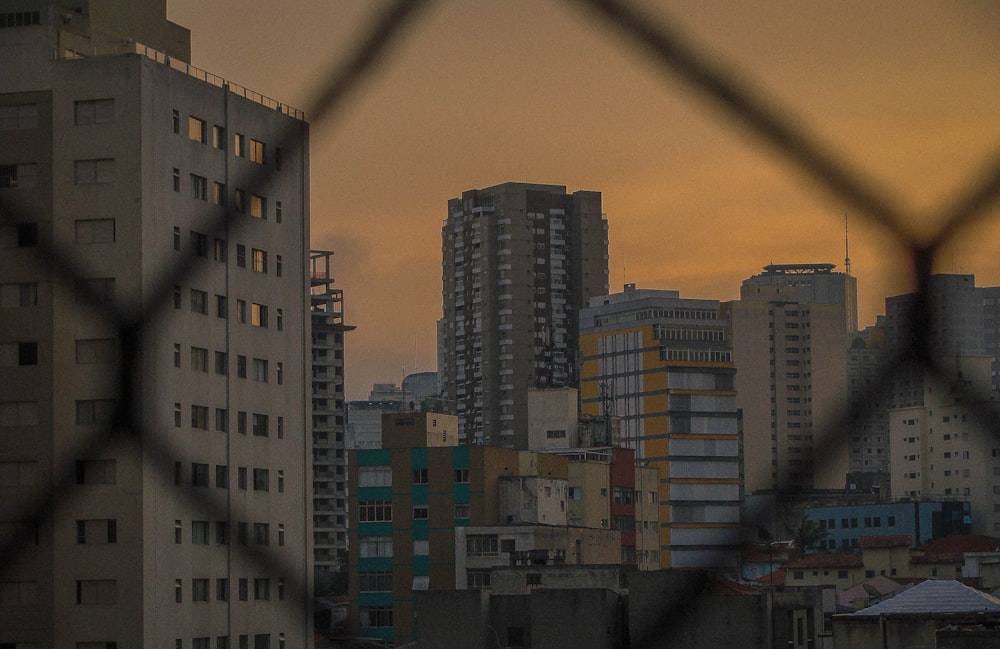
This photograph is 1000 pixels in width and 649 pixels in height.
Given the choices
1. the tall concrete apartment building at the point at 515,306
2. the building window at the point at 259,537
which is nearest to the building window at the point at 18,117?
the building window at the point at 259,537

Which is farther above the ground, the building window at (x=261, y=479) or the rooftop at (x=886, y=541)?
the building window at (x=261, y=479)

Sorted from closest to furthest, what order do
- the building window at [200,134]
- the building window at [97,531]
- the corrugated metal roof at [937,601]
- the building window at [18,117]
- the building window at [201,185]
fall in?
the building window at [201,185] < the building window at [200,134] < the building window at [97,531] < the corrugated metal roof at [937,601] < the building window at [18,117]

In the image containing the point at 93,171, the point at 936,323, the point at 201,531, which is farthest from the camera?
the point at 93,171

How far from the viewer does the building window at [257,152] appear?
1.57m

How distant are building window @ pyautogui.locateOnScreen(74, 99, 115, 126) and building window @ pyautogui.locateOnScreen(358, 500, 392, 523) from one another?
1706 cm

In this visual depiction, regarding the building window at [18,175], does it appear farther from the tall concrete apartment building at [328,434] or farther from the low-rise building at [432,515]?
the tall concrete apartment building at [328,434]

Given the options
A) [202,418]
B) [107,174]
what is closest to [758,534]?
[202,418]

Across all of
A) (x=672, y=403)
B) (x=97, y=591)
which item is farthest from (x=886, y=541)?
(x=97, y=591)

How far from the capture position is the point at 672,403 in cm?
5262

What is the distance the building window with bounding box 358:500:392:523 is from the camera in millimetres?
37375

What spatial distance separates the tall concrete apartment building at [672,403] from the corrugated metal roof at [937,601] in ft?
85.3

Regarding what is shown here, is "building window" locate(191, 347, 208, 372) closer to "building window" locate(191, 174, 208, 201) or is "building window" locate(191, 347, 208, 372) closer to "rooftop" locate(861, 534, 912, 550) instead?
"building window" locate(191, 174, 208, 201)

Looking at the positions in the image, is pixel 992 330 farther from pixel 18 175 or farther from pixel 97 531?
pixel 97 531

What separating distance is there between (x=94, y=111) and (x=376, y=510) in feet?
58.5
